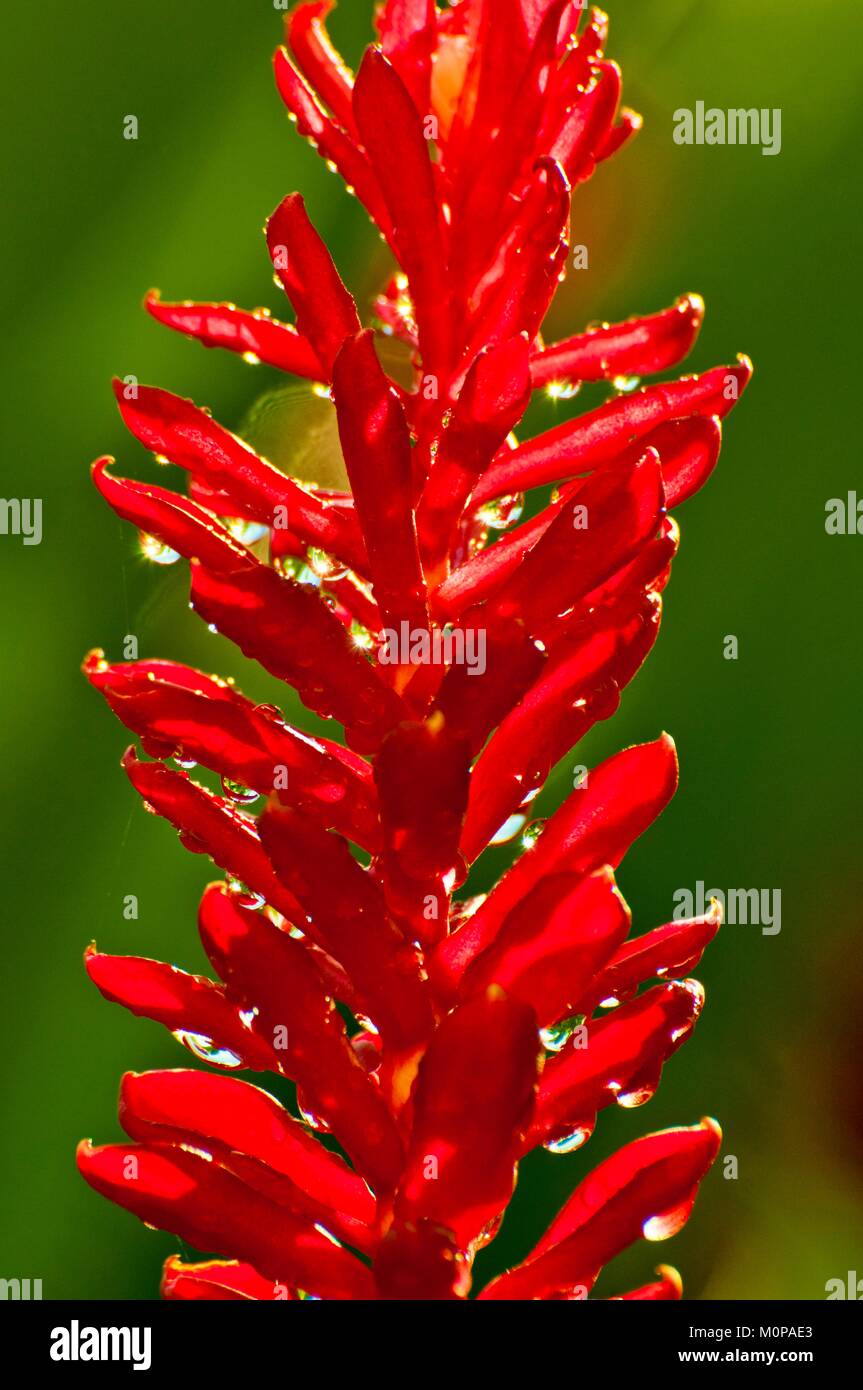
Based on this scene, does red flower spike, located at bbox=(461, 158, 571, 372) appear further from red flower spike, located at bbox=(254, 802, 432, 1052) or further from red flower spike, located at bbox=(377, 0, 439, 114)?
red flower spike, located at bbox=(254, 802, 432, 1052)

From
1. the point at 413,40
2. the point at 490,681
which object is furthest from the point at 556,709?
the point at 413,40

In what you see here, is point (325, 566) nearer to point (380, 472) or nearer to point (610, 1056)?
point (380, 472)

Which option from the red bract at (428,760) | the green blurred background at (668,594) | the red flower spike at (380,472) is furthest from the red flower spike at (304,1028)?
the green blurred background at (668,594)

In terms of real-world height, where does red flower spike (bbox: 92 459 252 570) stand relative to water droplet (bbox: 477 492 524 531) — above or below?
below

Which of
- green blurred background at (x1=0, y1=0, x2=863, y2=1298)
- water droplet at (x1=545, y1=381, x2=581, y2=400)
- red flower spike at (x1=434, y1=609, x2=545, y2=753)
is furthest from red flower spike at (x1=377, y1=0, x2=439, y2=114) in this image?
green blurred background at (x1=0, y1=0, x2=863, y2=1298)

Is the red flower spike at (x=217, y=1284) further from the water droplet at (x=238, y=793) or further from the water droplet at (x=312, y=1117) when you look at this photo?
the water droplet at (x=238, y=793)

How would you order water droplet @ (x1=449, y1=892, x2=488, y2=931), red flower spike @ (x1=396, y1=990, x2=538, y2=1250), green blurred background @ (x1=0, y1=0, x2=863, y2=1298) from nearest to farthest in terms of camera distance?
red flower spike @ (x1=396, y1=990, x2=538, y2=1250)
water droplet @ (x1=449, y1=892, x2=488, y2=931)
green blurred background @ (x1=0, y1=0, x2=863, y2=1298)
